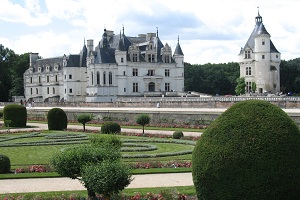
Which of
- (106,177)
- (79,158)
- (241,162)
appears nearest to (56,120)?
(79,158)

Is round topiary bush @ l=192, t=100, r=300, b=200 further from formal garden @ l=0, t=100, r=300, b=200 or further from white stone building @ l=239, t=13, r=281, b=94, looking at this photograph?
white stone building @ l=239, t=13, r=281, b=94

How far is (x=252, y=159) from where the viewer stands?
303 inches

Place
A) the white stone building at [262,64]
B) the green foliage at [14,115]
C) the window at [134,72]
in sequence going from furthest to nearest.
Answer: the window at [134,72]
the white stone building at [262,64]
the green foliage at [14,115]

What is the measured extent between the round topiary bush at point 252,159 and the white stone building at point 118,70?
189 ft

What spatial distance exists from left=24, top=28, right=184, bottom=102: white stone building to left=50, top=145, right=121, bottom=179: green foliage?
55.4 m

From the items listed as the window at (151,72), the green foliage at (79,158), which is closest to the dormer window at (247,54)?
the window at (151,72)

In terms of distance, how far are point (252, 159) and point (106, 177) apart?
2.57 m

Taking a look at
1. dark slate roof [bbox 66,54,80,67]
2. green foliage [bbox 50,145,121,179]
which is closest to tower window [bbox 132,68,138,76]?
dark slate roof [bbox 66,54,80,67]

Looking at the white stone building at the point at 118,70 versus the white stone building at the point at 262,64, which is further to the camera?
the white stone building at the point at 262,64

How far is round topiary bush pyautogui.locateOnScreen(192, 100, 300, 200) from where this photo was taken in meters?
7.69

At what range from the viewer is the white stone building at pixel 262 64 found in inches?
2739

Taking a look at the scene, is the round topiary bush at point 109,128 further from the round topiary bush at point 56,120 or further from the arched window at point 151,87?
the arched window at point 151,87

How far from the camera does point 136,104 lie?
46.3 meters

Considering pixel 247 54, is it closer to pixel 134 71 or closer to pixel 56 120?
pixel 134 71
